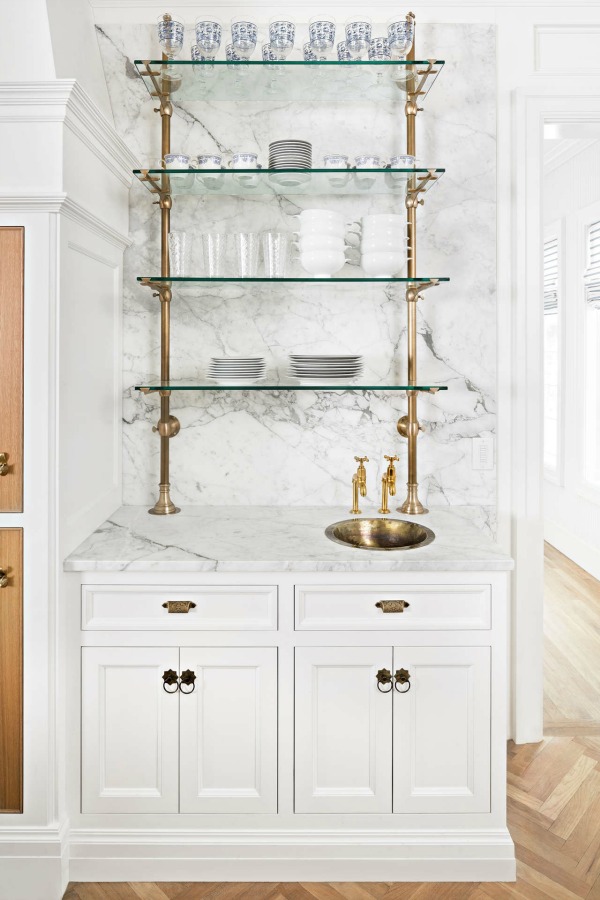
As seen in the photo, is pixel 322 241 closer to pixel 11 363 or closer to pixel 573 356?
pixel 11 363

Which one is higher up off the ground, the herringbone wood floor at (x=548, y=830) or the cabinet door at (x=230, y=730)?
the cabinet door at (x=230, y=730)

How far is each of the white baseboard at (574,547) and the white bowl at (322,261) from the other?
3389 mm

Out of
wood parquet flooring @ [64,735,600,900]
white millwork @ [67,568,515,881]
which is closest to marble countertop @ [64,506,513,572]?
white millwork @ [67,568,515,881]

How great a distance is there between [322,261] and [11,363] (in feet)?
3.45

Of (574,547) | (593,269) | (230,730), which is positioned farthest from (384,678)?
(593,269)

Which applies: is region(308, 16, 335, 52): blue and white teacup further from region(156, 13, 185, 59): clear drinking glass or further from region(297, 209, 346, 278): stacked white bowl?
region(297, 209, 346, 278): stacked white bowl

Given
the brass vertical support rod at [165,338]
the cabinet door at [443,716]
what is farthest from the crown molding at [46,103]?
the cabinet door at [443,716]

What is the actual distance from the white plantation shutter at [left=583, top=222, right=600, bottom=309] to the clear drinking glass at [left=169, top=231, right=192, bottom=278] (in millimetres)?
3425

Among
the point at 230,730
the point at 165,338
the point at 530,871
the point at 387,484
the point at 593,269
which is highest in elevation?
the point at 593,269

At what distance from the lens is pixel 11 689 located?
188cm

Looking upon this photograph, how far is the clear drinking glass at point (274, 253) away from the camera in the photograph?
7.51ft

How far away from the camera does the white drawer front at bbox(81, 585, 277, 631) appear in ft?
6.32

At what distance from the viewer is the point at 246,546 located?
2.05 metres

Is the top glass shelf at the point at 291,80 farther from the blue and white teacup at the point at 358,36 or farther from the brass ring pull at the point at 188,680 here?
the brass ring pull at the point at 188,680
